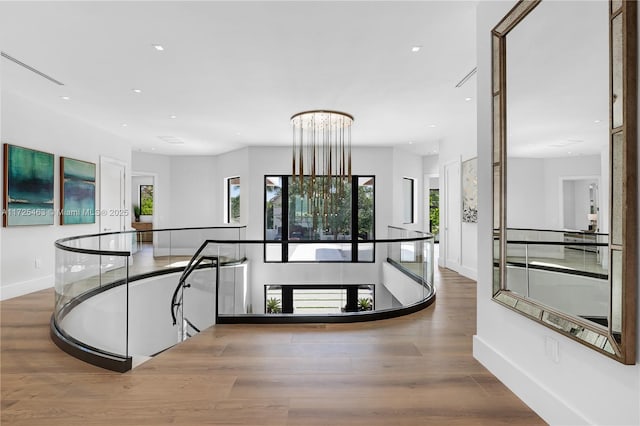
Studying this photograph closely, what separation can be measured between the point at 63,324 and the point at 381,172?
7.11 metres

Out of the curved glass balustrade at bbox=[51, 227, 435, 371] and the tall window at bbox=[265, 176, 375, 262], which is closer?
the curved glass balustrade at bbox=[51, 227, 435, 371]

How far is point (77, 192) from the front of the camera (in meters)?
6.11

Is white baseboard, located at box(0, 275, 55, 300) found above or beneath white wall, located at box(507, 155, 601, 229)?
beneath

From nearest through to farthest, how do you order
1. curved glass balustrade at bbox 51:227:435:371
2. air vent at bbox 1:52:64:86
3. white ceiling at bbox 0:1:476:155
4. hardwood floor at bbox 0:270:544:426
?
hardwood floor at bbox 0:270:544:426 → white ceiling at bbox 0:1:476:155 → curved glass balustrade at bbox 51:227:435:371 → air vent at bbox 1:52:64:86

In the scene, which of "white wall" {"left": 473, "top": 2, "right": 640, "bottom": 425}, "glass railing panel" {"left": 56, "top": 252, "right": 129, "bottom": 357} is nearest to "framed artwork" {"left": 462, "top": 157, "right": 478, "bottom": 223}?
"white wall" {"left": 473, "top": 2, "right": 640, "bottom": 425}

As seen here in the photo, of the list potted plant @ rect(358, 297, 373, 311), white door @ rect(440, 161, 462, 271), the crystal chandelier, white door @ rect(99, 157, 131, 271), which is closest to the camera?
potted plant @ rect(358, 297, 373, 311)

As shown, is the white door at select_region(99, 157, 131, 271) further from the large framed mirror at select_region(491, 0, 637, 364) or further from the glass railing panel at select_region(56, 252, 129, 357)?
the large framed mirror at select_region(491, 0, 637, 364)

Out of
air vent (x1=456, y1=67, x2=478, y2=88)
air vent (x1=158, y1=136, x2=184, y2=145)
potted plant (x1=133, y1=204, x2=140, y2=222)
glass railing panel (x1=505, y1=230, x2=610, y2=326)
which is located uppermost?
air vent (x1=158, y1=136, x2=184, y2=145)

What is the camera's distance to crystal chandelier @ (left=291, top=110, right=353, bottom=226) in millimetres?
5680

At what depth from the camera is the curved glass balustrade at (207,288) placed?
3.19 meters

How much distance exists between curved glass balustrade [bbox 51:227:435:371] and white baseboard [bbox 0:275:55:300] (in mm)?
948

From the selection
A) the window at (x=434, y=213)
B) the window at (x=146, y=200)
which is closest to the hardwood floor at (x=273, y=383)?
the window at (x=146, y=200)

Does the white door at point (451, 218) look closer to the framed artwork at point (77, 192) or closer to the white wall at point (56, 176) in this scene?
the framed artwork at point (77, 192)

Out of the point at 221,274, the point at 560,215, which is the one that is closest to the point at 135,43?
the point at 221,274
